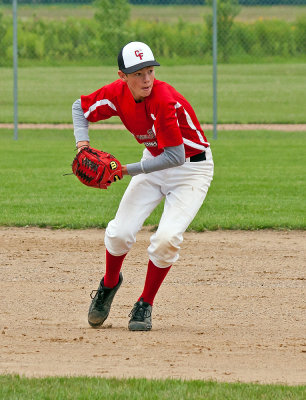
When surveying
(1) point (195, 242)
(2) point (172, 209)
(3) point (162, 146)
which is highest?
(3) point (162, 146)

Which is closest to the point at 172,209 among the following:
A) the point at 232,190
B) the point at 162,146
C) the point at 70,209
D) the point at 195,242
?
the point at 162,146

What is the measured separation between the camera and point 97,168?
209 inches

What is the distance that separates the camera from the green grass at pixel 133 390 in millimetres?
4023

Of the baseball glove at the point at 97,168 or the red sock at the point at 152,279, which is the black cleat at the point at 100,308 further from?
the baseball glove at the point at 97,168

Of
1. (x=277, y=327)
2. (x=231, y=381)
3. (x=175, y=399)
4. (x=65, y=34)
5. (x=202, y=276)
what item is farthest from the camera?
(x=65, y=34)

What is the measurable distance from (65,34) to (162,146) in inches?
773

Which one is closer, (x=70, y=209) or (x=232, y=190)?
(x=70, y=209)

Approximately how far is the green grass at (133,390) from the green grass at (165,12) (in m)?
19.8

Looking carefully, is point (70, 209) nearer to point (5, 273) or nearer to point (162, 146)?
point (5, 273)

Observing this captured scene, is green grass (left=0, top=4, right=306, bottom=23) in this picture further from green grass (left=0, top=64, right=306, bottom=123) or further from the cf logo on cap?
the cf logo on cap

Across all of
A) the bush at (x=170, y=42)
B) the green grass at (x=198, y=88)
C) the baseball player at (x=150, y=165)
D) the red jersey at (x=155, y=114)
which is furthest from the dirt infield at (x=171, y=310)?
the green grass at (x=198, y=88)

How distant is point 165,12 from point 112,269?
2425 centimetres

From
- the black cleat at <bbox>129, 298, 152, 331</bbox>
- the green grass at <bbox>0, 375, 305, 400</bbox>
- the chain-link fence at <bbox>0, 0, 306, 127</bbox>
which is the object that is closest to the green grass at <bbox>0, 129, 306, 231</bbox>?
the black cleat at <bbox>129, 298, 152, 331</bbox>

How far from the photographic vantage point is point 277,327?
5555 millimetres
